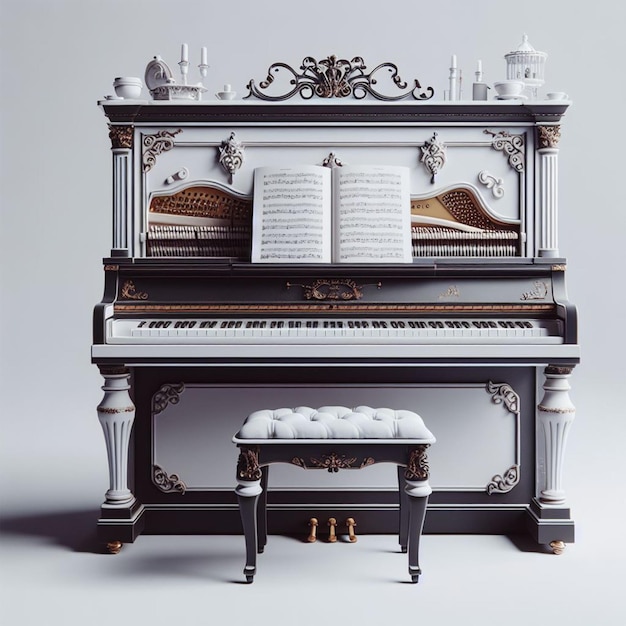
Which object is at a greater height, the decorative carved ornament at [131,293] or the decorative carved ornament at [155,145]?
the decorative carved ornament at [155,145]

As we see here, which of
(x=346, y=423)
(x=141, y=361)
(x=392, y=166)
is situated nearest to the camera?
(x=346, y=423)

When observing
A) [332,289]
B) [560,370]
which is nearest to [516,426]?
[560,370]

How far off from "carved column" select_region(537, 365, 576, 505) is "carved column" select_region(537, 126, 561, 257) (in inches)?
23.3

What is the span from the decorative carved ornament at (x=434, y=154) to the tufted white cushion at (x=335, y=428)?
48.8 inches

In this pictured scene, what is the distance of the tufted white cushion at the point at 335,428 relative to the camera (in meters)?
4.40

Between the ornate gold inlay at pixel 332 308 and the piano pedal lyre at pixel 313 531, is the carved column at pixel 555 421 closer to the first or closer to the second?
the ornate gold inlay at pixel 332 308

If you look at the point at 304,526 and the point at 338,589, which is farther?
the point at 304,526

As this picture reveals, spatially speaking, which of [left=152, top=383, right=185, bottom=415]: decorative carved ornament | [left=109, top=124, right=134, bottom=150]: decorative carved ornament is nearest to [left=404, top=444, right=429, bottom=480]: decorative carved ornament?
[left=152, top=383, right=185, bottom=415]: decorative carved ornament

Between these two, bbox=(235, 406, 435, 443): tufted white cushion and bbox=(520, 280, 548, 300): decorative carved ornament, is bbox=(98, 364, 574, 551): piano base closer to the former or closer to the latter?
bbox=(520, 280, 548, 300): decorative carved ornament

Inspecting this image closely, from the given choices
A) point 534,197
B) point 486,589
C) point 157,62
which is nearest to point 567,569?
point 486,589

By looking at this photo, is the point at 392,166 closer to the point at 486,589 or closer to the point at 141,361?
the point at 141,361

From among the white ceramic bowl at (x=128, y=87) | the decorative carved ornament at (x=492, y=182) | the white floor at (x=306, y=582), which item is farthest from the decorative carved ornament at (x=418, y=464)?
the white ceramic bowl at (x=128, y=87)

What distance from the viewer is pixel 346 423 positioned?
14.6ft

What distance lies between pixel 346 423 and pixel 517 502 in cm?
115
